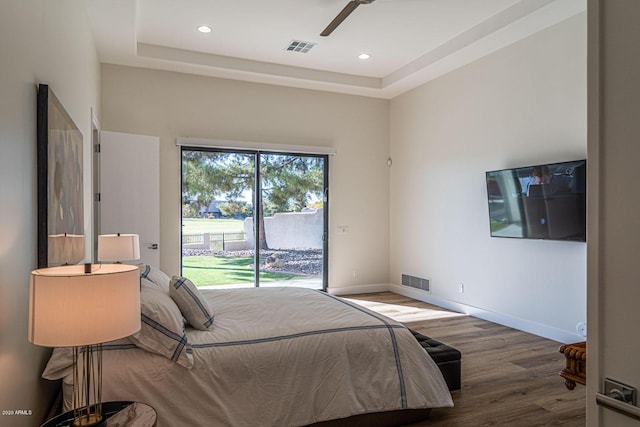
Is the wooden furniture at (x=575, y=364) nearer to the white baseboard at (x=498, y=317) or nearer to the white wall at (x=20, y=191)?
the white baseboard at (x=498, y=317)

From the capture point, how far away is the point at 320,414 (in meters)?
2.35

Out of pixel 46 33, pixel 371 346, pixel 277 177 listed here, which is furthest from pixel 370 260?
pixel 46 33

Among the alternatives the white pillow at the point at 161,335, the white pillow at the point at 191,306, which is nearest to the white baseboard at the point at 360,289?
the white pillow at the point at 191,306

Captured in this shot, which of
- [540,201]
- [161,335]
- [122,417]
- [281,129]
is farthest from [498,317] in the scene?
[122,417]

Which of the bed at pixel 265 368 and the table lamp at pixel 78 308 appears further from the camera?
the bed at pixel 265 368

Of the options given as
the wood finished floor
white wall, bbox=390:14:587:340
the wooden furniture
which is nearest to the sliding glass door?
white wall, bbox=390:14:587:340

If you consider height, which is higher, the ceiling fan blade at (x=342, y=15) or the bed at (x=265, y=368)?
the ceiling fan blade at (x=342, y=15)

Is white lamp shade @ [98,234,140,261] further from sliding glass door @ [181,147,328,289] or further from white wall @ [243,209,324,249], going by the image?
white wall @ [243,209,324,249]

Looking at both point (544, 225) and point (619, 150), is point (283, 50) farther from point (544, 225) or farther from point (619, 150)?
point (619, 150)

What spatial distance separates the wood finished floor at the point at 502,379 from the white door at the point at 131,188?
10.9 ft

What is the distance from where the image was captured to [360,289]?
6.78 metres

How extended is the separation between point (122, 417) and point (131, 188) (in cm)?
378

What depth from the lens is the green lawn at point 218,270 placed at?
584 centimetres

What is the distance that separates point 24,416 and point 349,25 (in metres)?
4.51
